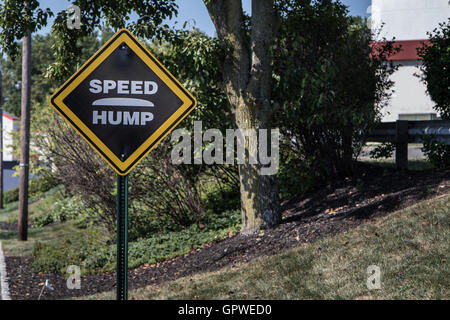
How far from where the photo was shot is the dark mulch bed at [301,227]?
832cm

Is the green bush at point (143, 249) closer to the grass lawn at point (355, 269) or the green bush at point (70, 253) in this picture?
the green bush at point (70, 253)

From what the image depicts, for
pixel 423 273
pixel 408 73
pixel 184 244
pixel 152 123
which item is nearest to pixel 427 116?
pixel 408 73

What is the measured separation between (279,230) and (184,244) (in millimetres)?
2362

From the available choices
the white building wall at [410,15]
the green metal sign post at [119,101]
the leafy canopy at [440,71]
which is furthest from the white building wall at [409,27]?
the green metal sign post at [119,101]

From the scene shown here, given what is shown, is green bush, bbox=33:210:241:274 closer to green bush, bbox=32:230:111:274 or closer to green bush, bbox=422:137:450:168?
green bush, bbox=32:230:111:274

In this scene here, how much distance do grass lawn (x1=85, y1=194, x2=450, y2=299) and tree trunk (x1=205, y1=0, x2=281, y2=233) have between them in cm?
165

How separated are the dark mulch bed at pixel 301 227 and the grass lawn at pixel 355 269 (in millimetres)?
539

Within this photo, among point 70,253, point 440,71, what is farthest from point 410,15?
point 70,253

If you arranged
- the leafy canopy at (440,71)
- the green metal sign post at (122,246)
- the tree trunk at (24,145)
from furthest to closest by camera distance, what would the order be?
the tree trunk at (24,145)
the leafy canopy at (440,71)
the green metal sign post at (122,246)

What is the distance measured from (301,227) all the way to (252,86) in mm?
2581

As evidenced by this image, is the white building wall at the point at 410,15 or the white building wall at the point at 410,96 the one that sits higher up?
the white building wall at the point at 410,15

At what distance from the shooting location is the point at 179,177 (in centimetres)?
1173

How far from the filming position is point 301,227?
8.67m
